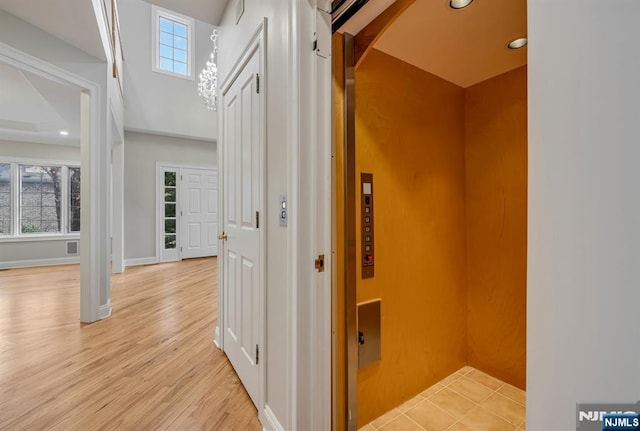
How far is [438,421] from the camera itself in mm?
1681

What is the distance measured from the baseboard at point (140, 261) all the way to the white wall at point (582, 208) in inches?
259

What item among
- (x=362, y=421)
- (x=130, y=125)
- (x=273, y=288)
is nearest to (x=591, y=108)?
(x=273, y=288)

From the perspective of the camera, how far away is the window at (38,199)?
562 centimetres

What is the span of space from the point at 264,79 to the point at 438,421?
2.13 meters

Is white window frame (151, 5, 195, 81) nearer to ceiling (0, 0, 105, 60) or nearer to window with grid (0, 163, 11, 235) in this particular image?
ceiling (0, 0, 105, 60)

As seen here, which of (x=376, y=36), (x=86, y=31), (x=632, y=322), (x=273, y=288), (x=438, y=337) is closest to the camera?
(x=632, y=322)

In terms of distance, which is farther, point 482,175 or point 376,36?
point 482,175

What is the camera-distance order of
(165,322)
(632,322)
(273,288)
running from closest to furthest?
(632,322) < (273,288) < (165,322)

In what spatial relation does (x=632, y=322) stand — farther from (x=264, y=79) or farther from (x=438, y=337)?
(x=438, y=337)

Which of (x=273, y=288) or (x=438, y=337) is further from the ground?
(x=273, y=288)

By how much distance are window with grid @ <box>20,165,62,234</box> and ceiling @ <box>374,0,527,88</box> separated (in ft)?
24.1

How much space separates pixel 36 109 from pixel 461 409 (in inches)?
248

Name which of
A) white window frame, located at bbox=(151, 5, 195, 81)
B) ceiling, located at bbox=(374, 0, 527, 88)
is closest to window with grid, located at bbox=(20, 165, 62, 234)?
white window frame, located at bbox=(151, 5, 195, 81)

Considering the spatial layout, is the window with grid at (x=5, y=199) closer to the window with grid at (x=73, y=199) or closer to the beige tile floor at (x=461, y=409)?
the window with grid at (x=73, y=199)
